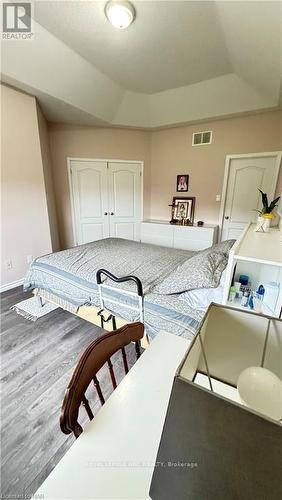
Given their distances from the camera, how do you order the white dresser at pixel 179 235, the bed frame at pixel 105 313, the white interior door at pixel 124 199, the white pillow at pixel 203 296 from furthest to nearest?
the white interior door at pixel 124 199 < the white dresser at pixel 179 235 < the bed frame at pixel 105 313 < the white pillow at pixel 203 296

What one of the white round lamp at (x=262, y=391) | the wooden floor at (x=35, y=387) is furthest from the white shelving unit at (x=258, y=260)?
the wooden floor at (x=35, y=387)

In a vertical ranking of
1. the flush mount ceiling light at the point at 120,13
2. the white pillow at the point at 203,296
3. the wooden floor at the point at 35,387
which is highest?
the flush mount ceiling light at the point at 120,13

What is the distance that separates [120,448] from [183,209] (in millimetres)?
3957

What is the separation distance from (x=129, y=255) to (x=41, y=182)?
184 cm

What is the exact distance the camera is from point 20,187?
2852mm

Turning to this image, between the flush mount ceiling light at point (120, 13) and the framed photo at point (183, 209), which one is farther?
the framed photo at point (183, 209)

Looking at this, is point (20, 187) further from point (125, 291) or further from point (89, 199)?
point (125, 291)

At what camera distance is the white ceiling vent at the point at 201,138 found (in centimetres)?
369

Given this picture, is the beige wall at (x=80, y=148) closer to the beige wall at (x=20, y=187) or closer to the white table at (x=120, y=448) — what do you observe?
the beige wall at (x=20, y=187)

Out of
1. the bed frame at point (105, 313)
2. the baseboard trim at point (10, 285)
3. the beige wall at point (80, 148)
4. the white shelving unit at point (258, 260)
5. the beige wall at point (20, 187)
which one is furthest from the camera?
the beige wall at point (80, 148)

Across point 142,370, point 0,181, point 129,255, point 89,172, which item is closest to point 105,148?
point 89,172

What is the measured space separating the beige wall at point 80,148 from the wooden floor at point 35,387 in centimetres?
225

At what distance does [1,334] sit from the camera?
2047 millimetres

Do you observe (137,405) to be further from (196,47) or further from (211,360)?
(196,47)
